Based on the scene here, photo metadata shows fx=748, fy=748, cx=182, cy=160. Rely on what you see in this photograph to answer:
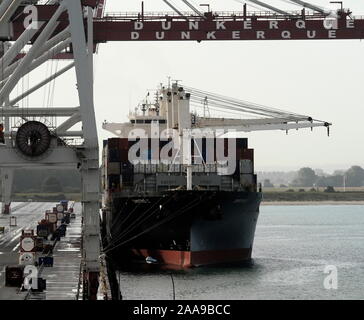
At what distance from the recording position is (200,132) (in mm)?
60281

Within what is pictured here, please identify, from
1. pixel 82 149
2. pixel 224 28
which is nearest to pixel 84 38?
pixel 82 149

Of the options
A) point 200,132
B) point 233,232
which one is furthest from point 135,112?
point 233,232

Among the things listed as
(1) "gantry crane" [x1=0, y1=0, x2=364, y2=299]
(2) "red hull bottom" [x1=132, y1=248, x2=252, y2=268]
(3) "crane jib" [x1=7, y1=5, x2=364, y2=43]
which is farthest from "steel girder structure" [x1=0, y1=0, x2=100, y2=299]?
(2) "red hull bottom" [x1=132, y1=248, x2=252, y2=268]

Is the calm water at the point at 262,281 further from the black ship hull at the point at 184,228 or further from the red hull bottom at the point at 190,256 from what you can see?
the black ship hull at the point at 184,228

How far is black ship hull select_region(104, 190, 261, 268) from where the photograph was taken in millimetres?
44688

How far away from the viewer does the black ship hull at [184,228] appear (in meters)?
44.7

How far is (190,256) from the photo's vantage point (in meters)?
43.8

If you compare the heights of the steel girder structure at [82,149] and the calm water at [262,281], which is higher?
the steel girder structure at [82,149]

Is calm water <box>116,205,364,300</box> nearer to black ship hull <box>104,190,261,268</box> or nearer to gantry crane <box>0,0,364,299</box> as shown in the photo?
black ship hull <box>104,190,261,268</box>

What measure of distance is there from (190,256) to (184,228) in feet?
5.98

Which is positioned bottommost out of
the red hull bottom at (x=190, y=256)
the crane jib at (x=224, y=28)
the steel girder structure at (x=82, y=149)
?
the red hull bottom at (x=190, y=256)

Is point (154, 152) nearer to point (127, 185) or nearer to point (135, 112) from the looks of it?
point (127, 185)

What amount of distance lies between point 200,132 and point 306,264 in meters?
14.9

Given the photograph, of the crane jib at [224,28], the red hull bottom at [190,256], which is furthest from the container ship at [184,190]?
the crane jib at [224,28]
